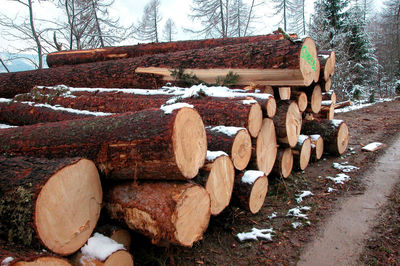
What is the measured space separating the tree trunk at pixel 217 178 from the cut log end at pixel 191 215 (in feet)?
0.58

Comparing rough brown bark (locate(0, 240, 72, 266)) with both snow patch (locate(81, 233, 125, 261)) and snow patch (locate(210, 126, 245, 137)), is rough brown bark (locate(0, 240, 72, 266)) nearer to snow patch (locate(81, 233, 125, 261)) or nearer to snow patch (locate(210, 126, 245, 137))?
snow patch (locate(81, 233, 125, 261))

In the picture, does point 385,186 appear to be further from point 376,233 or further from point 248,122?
point 248,122

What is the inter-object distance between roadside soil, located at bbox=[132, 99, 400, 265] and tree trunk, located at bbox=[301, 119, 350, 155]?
2.48ft

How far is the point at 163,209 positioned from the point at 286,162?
2.71 meters

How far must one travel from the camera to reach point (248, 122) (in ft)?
10.2

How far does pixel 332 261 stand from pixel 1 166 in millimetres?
2990

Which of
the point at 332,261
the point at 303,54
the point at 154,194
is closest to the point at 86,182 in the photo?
the point at 154,194

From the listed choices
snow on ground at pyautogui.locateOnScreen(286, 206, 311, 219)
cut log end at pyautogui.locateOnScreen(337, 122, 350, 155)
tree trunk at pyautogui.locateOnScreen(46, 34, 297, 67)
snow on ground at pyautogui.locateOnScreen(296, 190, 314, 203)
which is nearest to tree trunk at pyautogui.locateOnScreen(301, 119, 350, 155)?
cut log end at pyautogui.locateOnScreen(337, 122, 350, 155)

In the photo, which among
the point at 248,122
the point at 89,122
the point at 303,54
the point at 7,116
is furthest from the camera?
the point at 7,116

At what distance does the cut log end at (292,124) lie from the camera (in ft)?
12.7

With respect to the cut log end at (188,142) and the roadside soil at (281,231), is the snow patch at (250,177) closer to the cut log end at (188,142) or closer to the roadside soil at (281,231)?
the roadside soil at (281,231)

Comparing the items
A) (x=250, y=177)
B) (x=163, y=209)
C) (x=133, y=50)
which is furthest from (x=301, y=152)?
(x=133, y=50)

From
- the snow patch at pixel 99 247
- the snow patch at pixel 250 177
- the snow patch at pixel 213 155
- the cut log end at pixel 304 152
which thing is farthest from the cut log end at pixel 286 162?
the snow patch at pixel 99 247

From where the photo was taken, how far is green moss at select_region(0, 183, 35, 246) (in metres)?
1.62
